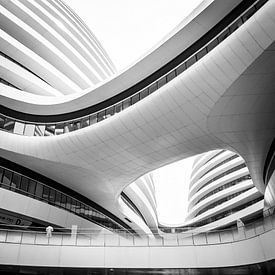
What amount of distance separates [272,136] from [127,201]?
2169 cm

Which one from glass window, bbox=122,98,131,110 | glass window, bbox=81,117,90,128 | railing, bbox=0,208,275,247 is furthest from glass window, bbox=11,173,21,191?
glass window, bbox=122,98,131,110

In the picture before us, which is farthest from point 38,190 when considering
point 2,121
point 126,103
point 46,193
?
point 126,103

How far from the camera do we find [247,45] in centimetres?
1112

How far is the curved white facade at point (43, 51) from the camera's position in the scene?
23078 millimetres

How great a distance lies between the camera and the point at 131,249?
13070 mm

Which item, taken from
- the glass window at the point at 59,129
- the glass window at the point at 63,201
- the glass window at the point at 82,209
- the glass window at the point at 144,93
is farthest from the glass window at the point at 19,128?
the glass window at the point at 144,93

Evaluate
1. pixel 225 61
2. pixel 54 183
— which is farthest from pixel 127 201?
pixel 225 61

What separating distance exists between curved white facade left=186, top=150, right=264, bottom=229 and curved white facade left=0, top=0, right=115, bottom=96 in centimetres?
2153

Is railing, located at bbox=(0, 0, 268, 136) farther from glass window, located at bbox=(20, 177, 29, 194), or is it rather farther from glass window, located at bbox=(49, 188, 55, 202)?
glass window, located at bbox=(49, 188, 55, 202)

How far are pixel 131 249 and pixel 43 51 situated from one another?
20.7m

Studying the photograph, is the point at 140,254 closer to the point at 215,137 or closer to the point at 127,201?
the point at 215,137

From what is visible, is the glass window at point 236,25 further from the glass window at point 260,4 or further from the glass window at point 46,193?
the glass window at point 46,193

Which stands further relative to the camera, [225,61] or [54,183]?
[54,183]

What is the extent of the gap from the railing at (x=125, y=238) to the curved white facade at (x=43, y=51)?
11.2m
